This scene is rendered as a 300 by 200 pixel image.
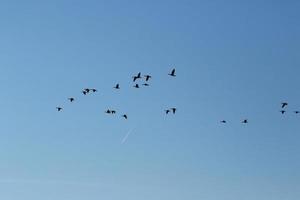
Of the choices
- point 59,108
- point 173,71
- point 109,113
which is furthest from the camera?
point 59,108

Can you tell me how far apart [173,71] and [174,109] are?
15466mm

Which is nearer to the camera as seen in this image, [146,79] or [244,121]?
[146,79]

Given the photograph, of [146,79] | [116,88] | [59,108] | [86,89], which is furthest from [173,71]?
[59,108]

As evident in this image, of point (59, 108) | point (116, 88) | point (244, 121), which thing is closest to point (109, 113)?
point (116, 88)

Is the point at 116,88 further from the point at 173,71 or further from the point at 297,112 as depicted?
the point at 297,112

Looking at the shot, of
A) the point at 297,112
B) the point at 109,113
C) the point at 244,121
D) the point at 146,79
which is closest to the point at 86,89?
the point at 109,113

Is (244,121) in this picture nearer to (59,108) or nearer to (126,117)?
(126,117)

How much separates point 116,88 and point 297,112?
46.3 meters

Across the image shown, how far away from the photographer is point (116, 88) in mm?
123875

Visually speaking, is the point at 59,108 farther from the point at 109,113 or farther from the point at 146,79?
the point at 146,79

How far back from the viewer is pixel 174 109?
132 metres

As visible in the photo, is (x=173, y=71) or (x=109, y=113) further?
(x=109, y=113)

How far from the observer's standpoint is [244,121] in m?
130

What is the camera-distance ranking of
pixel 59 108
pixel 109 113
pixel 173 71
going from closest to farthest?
pixel 173 71, pixel 109 113, pixel 59 108
